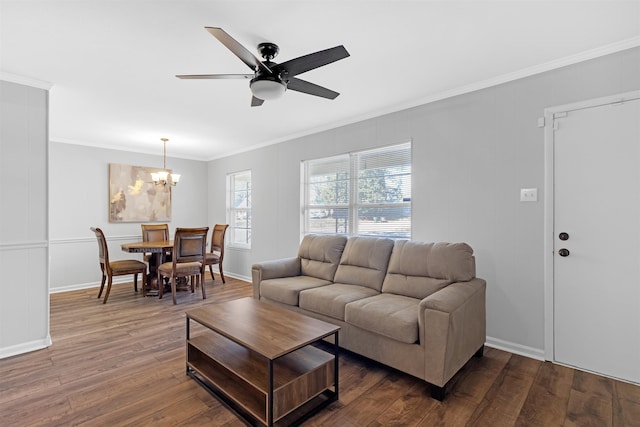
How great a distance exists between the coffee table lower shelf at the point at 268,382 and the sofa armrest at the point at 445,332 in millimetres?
622

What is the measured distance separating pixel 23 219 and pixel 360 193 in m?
3.40

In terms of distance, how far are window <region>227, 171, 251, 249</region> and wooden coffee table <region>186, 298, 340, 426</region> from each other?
351 cm

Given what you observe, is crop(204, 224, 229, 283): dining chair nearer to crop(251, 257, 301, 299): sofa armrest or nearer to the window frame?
the window frame

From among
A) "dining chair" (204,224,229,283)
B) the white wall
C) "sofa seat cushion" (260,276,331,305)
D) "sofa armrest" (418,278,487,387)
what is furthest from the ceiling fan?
the white wall

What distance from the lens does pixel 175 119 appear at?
3.99m

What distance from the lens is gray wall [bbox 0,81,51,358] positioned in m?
2.64

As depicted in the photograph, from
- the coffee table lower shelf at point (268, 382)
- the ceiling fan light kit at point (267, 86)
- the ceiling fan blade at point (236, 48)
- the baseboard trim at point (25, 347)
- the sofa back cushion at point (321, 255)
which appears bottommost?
the baseboard trim at point (25, 347)

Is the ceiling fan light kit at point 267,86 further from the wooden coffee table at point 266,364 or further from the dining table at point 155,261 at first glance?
the dining table at point 155,261

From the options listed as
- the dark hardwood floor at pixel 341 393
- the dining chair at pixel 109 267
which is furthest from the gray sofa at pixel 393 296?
the dining chair at pixel 109 267

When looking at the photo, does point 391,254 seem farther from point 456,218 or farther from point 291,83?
point 291,83

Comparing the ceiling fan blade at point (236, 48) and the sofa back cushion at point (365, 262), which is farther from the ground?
the ceiling fan blade at point (236, 48)

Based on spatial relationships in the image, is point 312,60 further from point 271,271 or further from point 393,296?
point 271,271

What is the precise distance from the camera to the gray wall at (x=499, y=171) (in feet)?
8.26

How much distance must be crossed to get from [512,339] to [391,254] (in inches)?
49.4
